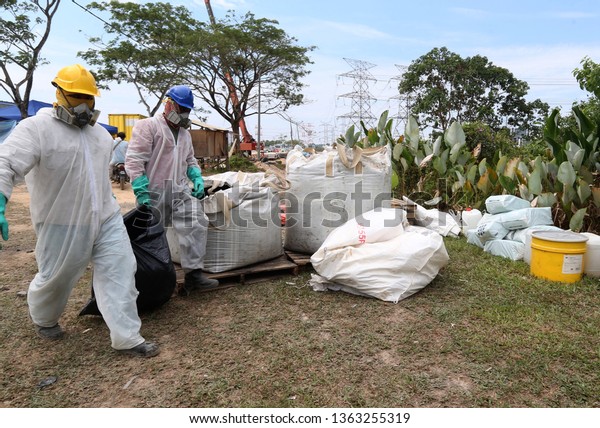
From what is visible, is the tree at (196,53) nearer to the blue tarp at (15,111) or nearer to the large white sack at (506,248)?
the blue tarp at (15,111)

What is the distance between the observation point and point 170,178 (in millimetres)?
2861

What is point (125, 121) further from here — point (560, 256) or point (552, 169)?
point (560, 256)

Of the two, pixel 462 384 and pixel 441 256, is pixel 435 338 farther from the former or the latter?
pixel 441 256

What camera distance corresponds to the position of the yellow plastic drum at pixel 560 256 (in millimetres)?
3014

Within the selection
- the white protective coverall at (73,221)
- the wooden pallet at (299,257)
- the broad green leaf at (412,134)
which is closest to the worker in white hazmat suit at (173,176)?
the white protective coverall at (73,221)

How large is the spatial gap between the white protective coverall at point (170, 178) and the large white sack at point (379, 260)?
2.79ft

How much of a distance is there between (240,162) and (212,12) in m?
11.3

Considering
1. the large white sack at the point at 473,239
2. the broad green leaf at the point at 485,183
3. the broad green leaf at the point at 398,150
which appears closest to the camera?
the large white sack at the point at 473,239

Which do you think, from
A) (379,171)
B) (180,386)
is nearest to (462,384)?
(180,386)

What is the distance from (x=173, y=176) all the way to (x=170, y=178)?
0.08 feet

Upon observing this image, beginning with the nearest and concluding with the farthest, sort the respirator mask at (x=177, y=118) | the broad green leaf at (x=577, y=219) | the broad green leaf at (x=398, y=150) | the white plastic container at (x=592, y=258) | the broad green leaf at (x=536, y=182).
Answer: the respirator mask at (x=177, y=118), the white plastic container at (x=592, y=258), the broad green leaf at (x=577, y=219), the broad green leaf at (x=536, y=182), the broad green leaf at (x=398, y=150)

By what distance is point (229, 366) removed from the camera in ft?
6.72

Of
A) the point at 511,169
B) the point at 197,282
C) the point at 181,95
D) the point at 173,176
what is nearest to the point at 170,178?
the point at 173,176

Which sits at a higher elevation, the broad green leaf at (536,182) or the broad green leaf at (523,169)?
the broad green leaf at (523,169)
